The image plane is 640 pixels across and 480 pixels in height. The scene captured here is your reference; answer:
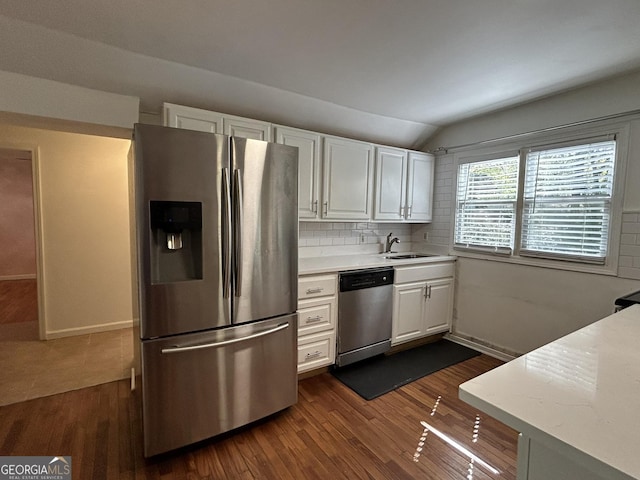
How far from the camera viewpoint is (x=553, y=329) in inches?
107

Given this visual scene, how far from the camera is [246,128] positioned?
8.06ft

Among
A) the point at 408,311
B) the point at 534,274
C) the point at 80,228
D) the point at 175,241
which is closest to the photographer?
the point at 175,241

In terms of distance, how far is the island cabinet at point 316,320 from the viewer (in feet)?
8.03

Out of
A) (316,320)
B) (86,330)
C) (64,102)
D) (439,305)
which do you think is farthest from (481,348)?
(86,330)

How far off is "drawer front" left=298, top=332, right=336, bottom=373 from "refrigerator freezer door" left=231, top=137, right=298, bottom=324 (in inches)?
21.5

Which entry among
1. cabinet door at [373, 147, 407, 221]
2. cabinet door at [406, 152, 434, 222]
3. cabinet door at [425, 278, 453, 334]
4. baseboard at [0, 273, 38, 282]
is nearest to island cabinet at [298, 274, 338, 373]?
cabinet door at [373, 147, 407, 221]

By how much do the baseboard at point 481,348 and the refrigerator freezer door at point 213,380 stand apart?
2.17 meters

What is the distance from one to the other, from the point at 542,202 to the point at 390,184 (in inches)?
53.5

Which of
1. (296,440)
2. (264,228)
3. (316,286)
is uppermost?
(264,228)

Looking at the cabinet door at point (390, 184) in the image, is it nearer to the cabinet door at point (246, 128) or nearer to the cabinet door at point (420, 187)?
the cabinet door at point (420, 187)

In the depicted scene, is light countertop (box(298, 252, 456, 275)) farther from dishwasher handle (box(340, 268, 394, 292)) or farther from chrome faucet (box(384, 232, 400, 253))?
chrome faucet (box(384, 232, 400, 253))

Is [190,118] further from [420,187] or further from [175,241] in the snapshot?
[420,187]

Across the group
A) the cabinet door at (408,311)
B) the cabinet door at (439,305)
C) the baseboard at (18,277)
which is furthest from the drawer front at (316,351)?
the baseboard at (18,277)

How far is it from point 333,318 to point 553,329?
6.30ft
